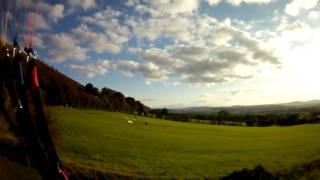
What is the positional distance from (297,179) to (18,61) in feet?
109

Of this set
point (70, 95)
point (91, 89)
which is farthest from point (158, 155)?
point (91, 89)

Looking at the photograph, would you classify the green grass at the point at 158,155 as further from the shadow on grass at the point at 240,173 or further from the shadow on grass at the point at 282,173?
the shadow on grass at the point at 282,173

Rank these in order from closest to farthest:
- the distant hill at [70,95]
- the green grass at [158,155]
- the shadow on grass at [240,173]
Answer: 1. the shadow on grass at [240,173]
2. the green grass at [158,155]
3. the distant hill at [70,95]

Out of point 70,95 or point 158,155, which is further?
point 70,95

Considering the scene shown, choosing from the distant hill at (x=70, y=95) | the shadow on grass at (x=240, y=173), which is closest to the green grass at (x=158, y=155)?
the shadow on grass at (x=240, y=173)

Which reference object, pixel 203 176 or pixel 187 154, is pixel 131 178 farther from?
pixel 187 154

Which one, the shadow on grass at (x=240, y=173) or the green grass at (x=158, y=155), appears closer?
the shadow on grass at (x=240, y=173)

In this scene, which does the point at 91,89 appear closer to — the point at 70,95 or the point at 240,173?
the point at 70,95

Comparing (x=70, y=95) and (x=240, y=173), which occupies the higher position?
(x=70, y=95)

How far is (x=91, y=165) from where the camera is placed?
36750 millimetres

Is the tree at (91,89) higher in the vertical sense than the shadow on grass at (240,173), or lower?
higher

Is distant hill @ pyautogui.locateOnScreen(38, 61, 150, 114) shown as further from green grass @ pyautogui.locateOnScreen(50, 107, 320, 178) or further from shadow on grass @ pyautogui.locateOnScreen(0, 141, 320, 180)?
shadow on grass @ pyautogui.locateOnScreen(0, 141, 320, 180)

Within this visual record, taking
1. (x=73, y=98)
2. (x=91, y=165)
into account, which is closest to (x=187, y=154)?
(x=91, y=165)

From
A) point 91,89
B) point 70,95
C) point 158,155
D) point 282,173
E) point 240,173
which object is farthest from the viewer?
point 91,89
